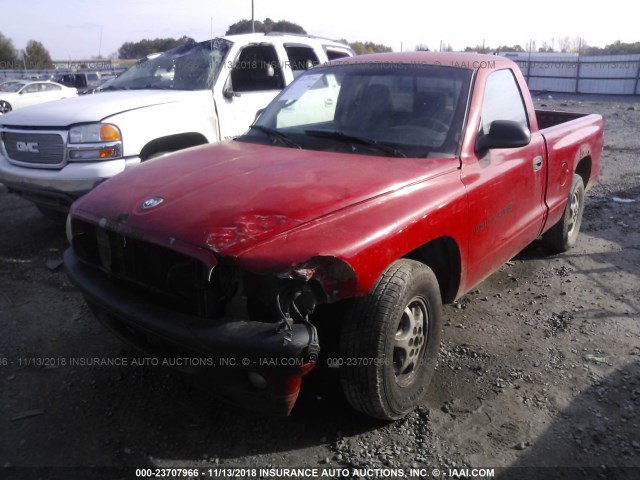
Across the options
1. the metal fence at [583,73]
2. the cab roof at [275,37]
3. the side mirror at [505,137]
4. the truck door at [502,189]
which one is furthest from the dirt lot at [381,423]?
the metal fence at [583,73]

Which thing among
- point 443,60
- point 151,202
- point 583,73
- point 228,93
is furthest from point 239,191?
point 583,73

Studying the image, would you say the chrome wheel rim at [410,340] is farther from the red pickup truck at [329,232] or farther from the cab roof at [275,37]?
the cab roof at [275,37]

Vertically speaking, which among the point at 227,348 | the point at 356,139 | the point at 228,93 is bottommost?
the point at 227,348

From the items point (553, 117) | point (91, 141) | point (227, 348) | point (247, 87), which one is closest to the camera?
point (227, 348)

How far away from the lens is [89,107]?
495cm

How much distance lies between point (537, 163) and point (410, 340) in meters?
1.93

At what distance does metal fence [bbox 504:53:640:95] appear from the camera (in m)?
25.6

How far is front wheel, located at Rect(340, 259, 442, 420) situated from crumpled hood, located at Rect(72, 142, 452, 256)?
1.49 ft

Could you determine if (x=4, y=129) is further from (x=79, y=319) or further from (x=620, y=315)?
(x=620, y=315)

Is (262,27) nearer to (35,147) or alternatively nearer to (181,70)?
(181,70)

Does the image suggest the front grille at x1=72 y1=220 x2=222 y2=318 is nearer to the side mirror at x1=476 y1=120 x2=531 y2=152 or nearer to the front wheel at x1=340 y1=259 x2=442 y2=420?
the front wheel at x1=340 y1=259 x2=442 y2=420

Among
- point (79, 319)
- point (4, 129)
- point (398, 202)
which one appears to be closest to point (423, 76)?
point (398, 202)

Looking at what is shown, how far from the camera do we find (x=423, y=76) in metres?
3.60

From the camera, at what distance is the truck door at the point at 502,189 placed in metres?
3.21
